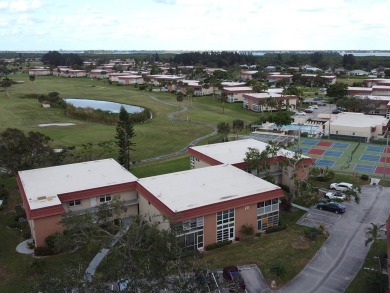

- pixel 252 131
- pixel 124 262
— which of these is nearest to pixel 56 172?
Answer: pixel 124 262

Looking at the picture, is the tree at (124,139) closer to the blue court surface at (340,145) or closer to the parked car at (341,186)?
the parked car at (341,186)

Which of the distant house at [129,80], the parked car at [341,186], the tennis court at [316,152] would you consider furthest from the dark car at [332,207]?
the distant house at [129,80]

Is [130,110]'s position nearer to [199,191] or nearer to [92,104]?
[92,104]

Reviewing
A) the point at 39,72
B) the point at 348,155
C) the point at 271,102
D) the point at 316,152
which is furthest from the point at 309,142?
the point at 39,72

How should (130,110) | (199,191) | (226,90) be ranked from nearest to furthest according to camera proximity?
1. (199,191)
2. (130,110)
3. (226,90)

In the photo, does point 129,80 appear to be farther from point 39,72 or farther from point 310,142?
point 310,142

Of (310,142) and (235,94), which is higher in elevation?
(235,94)
